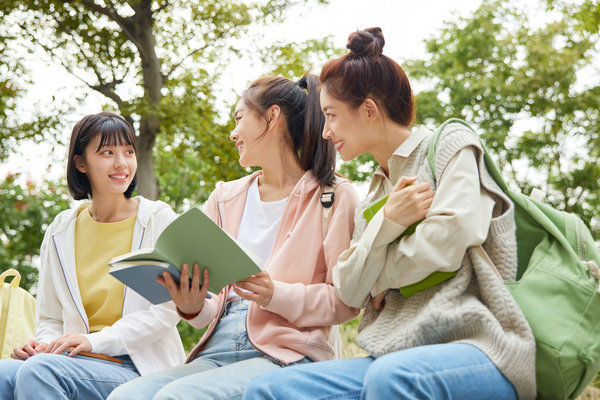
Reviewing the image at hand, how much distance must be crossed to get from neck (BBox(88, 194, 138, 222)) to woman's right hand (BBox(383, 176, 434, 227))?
1.47 m

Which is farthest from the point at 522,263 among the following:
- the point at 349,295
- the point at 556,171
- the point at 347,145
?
the point at 556,171

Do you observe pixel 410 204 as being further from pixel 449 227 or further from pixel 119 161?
pixel 119 161

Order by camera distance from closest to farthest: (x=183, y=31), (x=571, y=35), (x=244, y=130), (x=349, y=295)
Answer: (x=349, y=295), (x=244, y=130), (x=183, y=31), (x=571, y=35)

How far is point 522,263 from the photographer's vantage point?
2.00 m

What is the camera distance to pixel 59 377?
246 centimetres

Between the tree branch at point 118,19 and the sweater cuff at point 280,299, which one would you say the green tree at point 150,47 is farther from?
the sweater cuff at point 280,299

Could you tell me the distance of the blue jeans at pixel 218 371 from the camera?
2154 mm

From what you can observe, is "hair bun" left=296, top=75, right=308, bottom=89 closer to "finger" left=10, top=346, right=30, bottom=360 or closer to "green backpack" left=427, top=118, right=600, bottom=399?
"green backpack" left=427, top=118, right=600, bottom=399

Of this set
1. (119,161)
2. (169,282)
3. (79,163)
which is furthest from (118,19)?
(169,282)

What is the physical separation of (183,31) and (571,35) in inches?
315

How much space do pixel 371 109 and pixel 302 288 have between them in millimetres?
678

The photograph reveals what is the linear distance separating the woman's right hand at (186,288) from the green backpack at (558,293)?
1005 mm

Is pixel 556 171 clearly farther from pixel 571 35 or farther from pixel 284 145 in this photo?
pixel 284 145

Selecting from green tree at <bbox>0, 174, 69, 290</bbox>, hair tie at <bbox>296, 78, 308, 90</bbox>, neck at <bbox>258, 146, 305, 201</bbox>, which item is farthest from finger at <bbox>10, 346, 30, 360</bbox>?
green tree at <bbox>0, 174, 69, 290</bbox>
